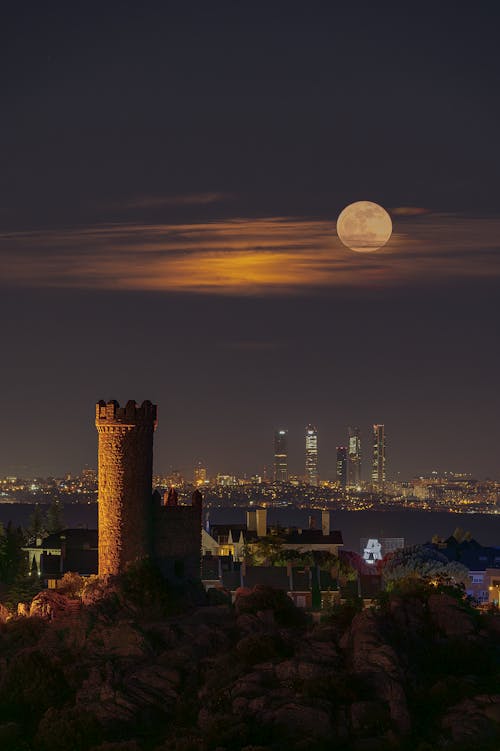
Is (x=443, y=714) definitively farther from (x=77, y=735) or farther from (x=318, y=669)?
(x=77, y=735)

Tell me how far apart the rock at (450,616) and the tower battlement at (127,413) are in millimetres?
13425

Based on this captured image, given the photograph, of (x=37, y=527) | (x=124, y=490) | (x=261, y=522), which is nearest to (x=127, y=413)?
(x=124, y=490)

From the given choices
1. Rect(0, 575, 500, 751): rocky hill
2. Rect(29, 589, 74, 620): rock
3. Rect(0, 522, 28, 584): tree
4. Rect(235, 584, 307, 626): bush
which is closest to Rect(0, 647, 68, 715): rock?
Rect(0, 575, 500, 751): rocky hill

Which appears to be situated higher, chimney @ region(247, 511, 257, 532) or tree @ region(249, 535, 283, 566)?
chimney @ region(247, 511, 257, 532)

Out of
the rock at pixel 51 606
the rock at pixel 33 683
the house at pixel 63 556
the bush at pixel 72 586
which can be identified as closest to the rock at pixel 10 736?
the rock at pixel 33 683

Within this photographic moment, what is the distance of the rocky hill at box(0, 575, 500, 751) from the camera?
152 ft

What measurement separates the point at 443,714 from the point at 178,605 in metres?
14.2

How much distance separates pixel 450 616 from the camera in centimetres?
5431

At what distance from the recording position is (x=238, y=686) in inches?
1932

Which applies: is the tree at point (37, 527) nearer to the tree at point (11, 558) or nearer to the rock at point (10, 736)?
the tree at point (11, 558)

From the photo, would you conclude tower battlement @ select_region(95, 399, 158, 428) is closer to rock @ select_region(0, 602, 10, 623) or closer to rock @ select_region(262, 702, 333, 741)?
rock @ select_region(0, 602, 10, 623)

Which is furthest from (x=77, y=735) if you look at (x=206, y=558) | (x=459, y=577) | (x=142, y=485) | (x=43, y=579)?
(x=459, y=577)

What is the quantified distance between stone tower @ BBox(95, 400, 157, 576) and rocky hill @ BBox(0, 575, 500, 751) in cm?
146

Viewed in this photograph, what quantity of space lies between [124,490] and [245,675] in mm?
10949
